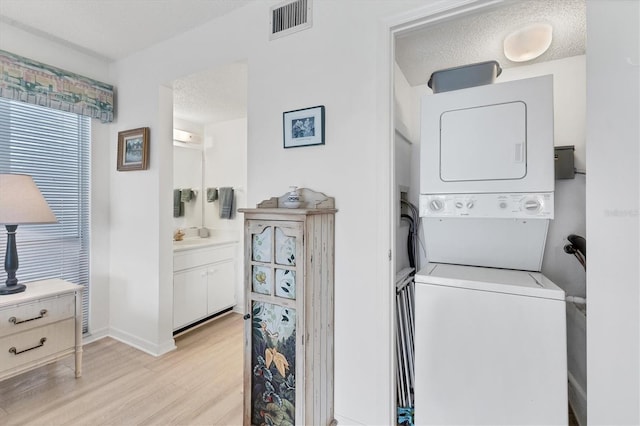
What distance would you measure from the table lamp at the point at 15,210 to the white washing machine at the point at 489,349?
7.96 ft

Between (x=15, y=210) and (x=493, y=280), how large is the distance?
2771 mm

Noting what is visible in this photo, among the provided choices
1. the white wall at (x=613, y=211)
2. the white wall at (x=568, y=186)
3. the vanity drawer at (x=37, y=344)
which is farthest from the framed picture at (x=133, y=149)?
the white wall at (x=568, y=186)

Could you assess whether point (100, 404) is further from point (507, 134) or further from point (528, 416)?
point (507, 134)

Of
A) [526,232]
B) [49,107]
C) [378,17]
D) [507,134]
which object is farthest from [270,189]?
[49,107]

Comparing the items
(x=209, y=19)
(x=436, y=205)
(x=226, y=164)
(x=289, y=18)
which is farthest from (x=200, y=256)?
(x=436, y=205)

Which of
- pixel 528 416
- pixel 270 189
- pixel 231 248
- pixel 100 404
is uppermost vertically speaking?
pixel 270 189

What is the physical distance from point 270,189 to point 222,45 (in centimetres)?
109

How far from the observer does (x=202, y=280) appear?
9.93 feet

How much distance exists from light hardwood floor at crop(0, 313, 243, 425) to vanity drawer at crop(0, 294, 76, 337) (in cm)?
44

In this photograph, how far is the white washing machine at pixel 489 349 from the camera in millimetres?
1227

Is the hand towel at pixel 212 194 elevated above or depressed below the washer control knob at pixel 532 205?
above

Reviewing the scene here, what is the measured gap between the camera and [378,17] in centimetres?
152

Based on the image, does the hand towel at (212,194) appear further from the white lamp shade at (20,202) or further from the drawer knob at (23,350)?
the drawer knob at (23,350)

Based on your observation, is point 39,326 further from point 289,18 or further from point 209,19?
point 289,18
